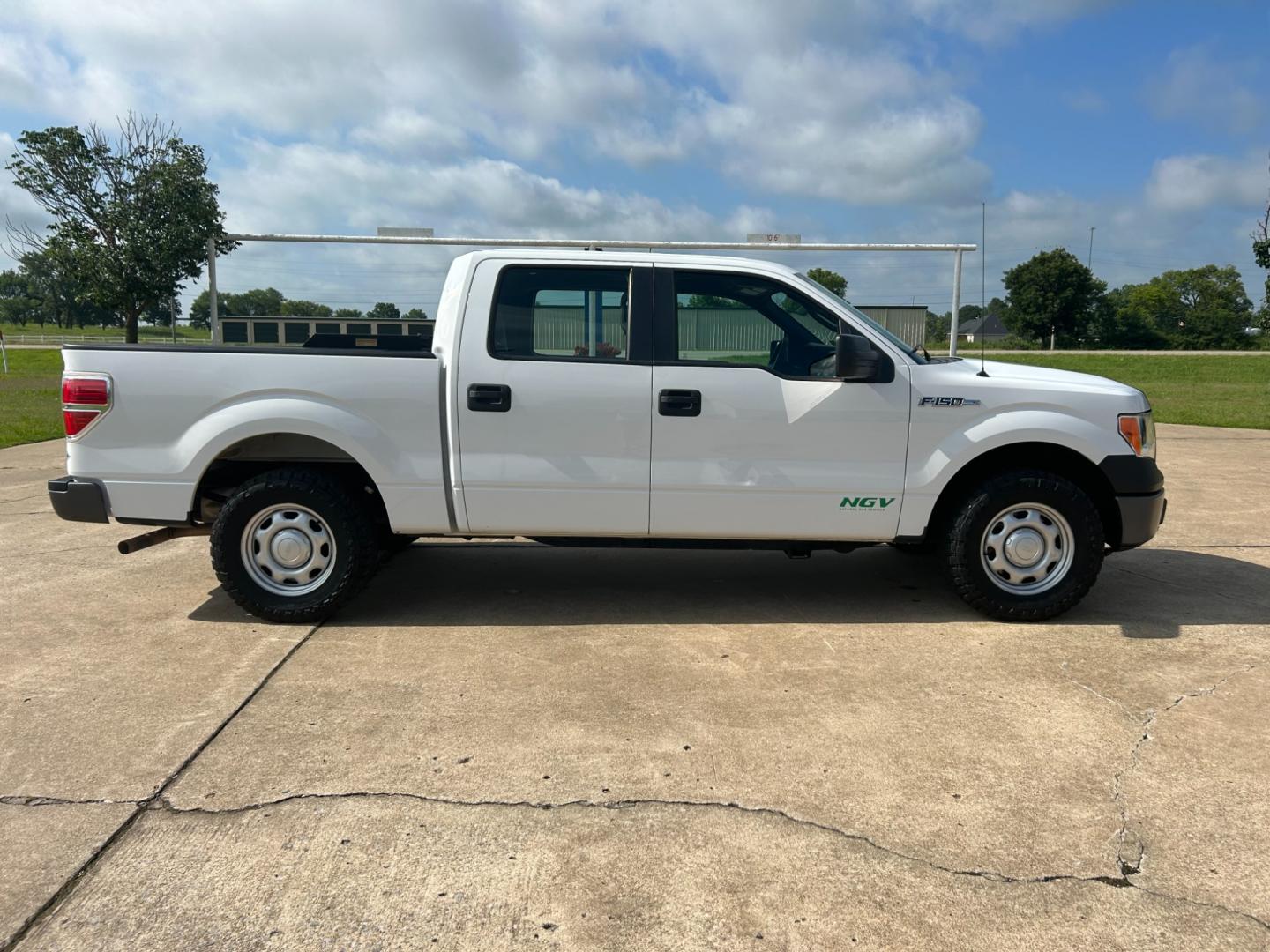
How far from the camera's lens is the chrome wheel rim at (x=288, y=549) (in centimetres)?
443

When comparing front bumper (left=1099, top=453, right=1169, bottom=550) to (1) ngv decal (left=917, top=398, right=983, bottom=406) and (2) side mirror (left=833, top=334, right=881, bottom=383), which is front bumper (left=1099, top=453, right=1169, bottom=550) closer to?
(1) ngv decal (left=917, top=398, right=983, bottom=406)

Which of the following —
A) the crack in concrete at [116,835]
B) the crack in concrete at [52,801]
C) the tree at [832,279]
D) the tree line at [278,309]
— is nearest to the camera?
the crack in concrete at [116,835]

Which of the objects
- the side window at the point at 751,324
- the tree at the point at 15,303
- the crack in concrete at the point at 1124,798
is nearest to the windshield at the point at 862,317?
the side window at the point at 751,324

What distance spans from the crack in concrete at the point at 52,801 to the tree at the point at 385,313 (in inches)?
154

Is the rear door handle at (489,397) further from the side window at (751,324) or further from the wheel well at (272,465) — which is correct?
the side window at (751,324)

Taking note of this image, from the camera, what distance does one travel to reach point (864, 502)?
4.47 metres

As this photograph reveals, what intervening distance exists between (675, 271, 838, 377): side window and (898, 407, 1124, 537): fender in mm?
713

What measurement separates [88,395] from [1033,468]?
15.8ft

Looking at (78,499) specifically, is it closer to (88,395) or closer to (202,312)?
(88,395)

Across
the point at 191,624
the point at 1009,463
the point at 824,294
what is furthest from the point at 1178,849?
the point at 191,624

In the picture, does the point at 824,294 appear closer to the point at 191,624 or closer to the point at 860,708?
the point at 860,708

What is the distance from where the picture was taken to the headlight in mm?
4457

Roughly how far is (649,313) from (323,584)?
2184 mm

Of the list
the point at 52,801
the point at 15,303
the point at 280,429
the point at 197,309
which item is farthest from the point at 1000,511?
the point at 15,303
